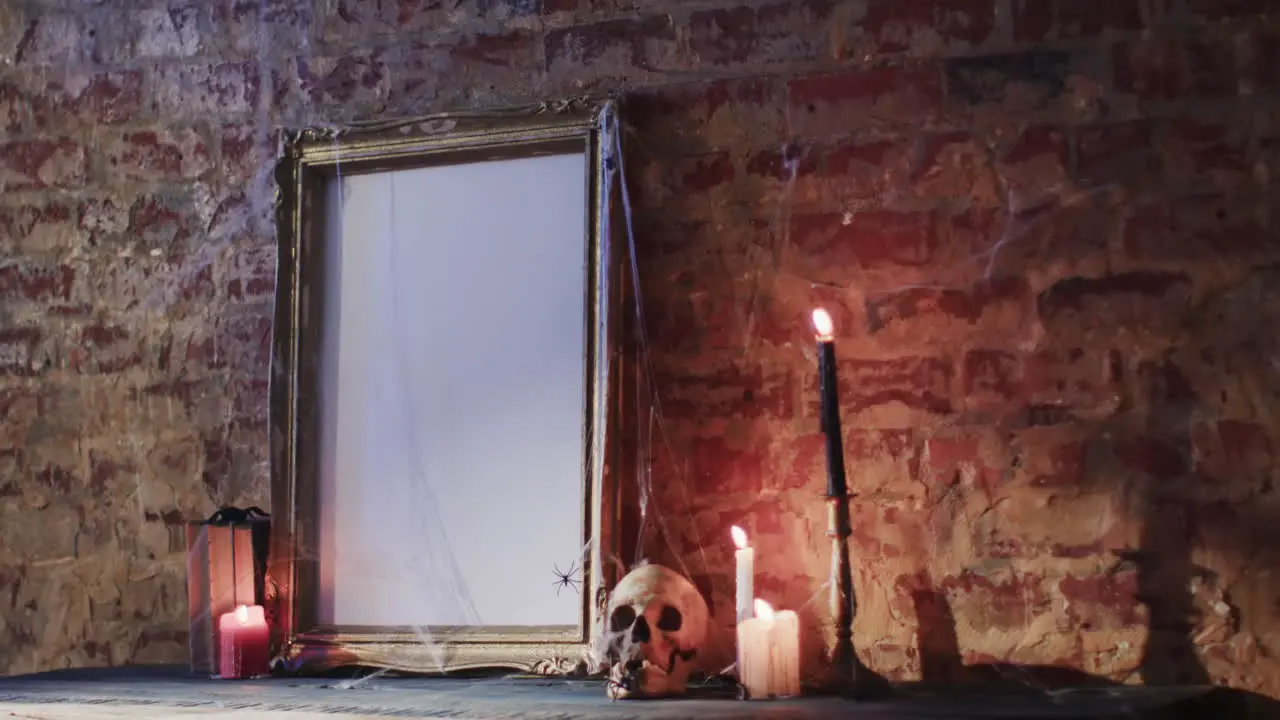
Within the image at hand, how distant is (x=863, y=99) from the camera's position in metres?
1.90

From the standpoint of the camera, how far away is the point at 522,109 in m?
2.01

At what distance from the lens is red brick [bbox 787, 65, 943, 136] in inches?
73.5

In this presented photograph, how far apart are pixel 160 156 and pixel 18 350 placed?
42 cm

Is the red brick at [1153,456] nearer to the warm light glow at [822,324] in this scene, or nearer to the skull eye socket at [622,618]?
the warm light glow at [822,324]

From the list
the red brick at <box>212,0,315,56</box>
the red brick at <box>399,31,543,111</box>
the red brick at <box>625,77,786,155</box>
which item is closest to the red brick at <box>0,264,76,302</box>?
the red brick at <box>212,0,315,56</box>

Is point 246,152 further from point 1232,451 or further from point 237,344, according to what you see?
point 1232,451

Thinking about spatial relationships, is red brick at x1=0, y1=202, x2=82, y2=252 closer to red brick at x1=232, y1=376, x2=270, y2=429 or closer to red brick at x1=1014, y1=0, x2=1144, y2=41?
red brick at x1=232, y1=376, x2=270, y2=429

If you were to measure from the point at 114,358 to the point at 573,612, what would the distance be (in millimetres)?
935

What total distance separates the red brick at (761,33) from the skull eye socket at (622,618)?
82cm

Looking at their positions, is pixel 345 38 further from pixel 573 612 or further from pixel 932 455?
pixel 932 455

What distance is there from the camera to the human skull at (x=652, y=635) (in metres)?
1.67

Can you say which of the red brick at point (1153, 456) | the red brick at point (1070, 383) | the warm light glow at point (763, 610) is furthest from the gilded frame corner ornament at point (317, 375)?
the red brick at point (1153, 456)

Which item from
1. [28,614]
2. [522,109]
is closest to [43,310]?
[28,614]

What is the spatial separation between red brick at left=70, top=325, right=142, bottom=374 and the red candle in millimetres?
509
